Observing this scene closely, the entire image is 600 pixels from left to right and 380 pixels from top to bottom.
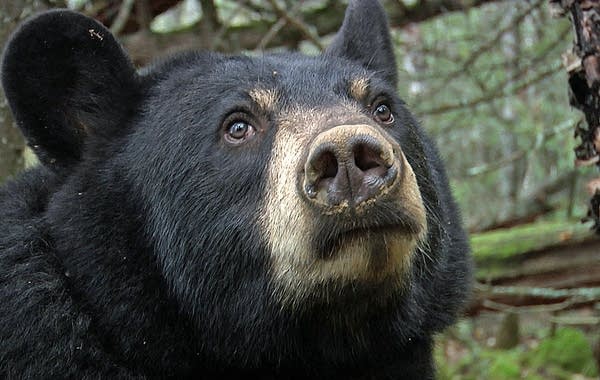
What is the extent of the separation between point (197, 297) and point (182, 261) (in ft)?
0.55

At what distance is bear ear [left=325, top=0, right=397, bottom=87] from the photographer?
4.64m

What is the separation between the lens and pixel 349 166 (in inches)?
116

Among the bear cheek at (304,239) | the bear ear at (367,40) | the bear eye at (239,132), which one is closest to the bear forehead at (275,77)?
the bear eye at (239,132)

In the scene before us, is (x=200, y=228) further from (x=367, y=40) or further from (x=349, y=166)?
(x=367, y=40)

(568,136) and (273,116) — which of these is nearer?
(273,116)

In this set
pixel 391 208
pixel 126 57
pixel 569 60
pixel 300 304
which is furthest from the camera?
pixel 569 60

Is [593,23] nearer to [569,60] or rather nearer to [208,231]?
[569,60]

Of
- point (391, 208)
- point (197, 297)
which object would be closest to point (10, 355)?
point (197, 297)

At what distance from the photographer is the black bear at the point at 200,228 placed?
10.9 ft

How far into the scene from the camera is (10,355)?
11.5 ft

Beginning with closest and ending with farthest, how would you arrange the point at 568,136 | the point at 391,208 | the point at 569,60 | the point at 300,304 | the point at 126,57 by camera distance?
the point at 391,208, the point at 300,304, the point at 126,57, the point at 569,60, the point at 568,136

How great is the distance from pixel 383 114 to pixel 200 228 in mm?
1004

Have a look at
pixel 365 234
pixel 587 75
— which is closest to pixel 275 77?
pixel 365 234

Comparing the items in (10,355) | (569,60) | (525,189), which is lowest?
(525,189)
